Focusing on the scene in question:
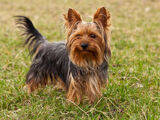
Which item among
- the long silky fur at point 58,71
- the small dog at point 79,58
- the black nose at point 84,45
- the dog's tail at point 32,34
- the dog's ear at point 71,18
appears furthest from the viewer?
the dog's tail at point 32,34

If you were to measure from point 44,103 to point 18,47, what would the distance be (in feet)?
12.3

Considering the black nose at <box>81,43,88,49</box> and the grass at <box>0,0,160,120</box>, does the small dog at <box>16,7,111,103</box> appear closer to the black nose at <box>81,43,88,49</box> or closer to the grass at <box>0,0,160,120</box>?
the black nose at <box>81,43,88,49</box>

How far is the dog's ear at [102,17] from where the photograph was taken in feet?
13.3

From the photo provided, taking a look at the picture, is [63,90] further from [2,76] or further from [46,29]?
[46,29]

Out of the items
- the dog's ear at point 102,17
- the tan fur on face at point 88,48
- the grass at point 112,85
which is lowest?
the grass at point 112,85

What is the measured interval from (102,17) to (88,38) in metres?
0.46

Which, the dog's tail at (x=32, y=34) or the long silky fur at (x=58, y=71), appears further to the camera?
the dog's tail at (x=32, y=34)

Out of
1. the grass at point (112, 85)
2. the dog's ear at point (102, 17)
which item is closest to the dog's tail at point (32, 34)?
the grass at point (112, 85)

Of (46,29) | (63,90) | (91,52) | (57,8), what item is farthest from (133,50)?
(57,8)

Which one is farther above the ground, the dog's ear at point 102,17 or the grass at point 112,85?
the dog's ear at point 102,17

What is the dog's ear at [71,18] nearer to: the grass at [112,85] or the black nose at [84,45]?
the grass at [112,85]

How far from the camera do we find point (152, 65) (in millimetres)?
6266

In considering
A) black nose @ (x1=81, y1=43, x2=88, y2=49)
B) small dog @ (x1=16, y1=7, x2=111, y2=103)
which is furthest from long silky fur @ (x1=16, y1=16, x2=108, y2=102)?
black nose @ (x1=81, y1=43, x2=88, y2=49)

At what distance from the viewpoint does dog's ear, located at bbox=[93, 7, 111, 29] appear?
159 inches
